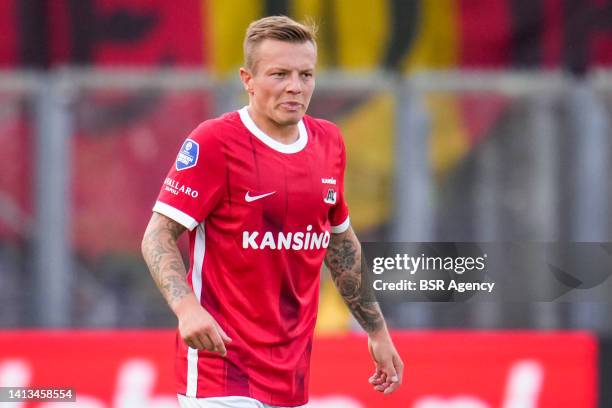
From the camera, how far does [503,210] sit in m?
8.04

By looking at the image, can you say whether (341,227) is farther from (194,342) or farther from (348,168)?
(348,168)

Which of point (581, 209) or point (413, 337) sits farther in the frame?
point (581, 209)

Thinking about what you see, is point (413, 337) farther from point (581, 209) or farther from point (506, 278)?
point (581, 209)

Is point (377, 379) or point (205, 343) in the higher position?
point (205, 343)

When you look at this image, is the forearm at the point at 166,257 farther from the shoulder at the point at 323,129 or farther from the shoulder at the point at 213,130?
the shoulder at the point at 323,129

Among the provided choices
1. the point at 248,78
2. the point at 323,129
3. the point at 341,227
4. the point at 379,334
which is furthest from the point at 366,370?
the point at 248,78

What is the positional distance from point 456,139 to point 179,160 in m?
4.29

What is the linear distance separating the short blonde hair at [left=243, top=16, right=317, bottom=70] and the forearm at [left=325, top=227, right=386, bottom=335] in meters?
0.70

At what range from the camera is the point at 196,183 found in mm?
3822

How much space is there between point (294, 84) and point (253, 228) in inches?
17.4

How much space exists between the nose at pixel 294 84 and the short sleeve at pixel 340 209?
0.37 m

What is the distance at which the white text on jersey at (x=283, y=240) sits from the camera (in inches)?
153

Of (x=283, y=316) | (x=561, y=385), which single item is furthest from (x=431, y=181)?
(x=283, y=316)

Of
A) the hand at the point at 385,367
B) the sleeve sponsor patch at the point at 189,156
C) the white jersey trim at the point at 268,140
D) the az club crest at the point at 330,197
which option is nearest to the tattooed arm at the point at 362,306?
the hand at the point at 385,367
